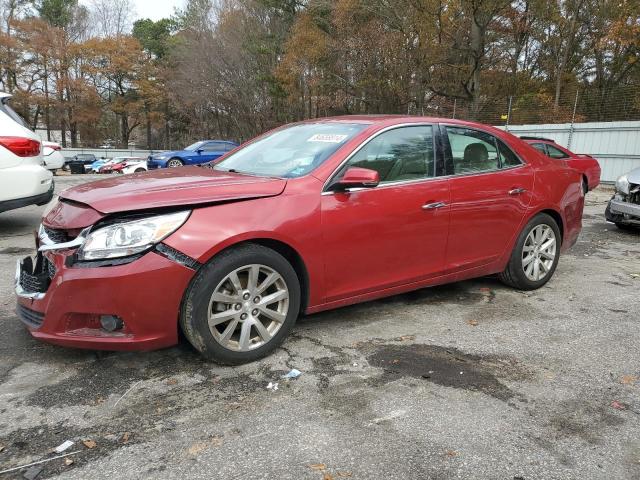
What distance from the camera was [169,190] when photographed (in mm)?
2994

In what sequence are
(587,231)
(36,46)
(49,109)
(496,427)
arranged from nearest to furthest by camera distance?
(496,427), (587,231), (36,46), (49,109)

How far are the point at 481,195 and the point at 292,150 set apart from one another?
156 cm

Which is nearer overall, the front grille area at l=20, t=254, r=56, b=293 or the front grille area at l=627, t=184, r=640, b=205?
the front grille area at l=20, t=254, r=56, b=293

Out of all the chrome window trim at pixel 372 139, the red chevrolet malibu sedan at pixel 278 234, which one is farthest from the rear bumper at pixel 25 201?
the chrome window trim at pixel 372 139

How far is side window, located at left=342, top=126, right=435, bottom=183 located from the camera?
11.9ft

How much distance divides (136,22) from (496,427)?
190 ft

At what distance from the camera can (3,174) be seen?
6.00 meters

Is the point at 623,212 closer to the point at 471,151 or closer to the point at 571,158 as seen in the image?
the point at 571,158

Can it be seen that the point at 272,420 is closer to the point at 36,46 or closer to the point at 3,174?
the point at 3,174

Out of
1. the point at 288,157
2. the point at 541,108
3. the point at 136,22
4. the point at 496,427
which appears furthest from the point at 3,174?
the point at 136,22

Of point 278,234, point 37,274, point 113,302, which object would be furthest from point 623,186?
point 37,274

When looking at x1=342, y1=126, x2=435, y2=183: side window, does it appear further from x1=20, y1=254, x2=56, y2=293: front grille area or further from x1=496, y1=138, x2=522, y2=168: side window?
x1=20, y1=254, x2=56, y2=293: front grille area

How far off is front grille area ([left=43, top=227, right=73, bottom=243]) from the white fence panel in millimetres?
17454

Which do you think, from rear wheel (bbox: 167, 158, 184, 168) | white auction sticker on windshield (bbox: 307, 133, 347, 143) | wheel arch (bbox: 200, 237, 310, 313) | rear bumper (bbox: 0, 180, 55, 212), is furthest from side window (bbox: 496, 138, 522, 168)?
rear wheel (bbox: 167, 158, 184, 168)
